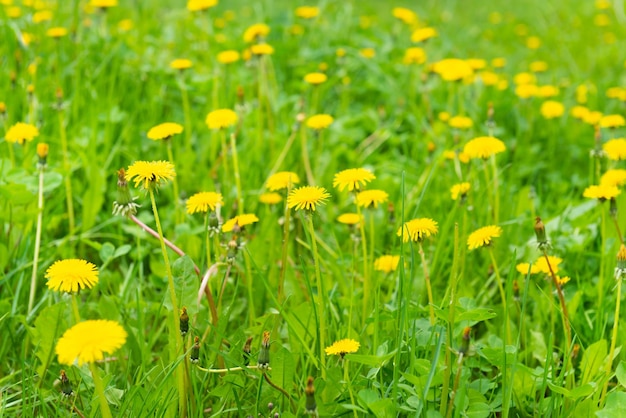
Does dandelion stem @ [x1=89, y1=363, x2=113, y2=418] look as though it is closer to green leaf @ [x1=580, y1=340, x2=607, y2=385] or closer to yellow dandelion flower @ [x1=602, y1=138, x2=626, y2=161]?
green leaf @ [x1=580, y1=340, x2=607, y2=385]

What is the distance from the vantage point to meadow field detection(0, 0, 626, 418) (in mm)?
1335

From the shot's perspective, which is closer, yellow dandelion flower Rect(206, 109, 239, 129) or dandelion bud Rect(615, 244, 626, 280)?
dandelion bud Rect(615, 244, 626, 280)

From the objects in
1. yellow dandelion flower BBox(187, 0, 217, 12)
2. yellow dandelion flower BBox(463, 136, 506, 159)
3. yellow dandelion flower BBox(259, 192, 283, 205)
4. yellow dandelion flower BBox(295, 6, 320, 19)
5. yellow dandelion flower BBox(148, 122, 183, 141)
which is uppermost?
yellow dandelion flower BBox(187, 0, 217, 12)

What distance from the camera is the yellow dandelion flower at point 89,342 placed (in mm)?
1011

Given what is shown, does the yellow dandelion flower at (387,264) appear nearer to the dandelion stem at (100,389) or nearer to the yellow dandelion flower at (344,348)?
the yellow dandelion flower at (344,348)

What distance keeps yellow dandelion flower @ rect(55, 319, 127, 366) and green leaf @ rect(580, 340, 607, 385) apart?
0.91 metres

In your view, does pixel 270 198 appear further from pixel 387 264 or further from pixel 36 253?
pixel 36 253

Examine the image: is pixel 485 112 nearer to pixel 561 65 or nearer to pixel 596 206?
pixel 596 206

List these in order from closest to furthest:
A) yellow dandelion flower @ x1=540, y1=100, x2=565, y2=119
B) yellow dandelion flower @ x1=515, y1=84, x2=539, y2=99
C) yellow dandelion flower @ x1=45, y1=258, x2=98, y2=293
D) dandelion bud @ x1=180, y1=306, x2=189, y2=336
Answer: yellow dandelion flower @ x1=45, y1=258, x2=98, y2=293
dandelion bud @ x1=180, y1=306, x2=189, y2=336
yellow dandelion flower @ x1=540, y1=100, x2=565, y2=119
yellow dandelion flower @ x1=515, y1=84, x2=539, y2=99

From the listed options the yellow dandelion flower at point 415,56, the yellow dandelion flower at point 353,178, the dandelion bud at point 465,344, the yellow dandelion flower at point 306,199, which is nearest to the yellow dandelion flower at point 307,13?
the yellow dandelion flower at point 415,56

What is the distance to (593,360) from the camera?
1.46 meters

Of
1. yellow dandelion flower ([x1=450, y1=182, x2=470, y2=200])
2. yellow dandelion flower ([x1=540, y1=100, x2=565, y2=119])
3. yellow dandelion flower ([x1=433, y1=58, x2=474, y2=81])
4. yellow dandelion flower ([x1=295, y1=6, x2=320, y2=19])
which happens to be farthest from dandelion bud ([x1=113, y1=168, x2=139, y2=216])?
yellow dandelion flower ([x1=295, y1=6, x2=320, y2=19])

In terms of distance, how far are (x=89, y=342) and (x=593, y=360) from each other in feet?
3.17

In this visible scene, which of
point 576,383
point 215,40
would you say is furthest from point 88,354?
point 215,40
